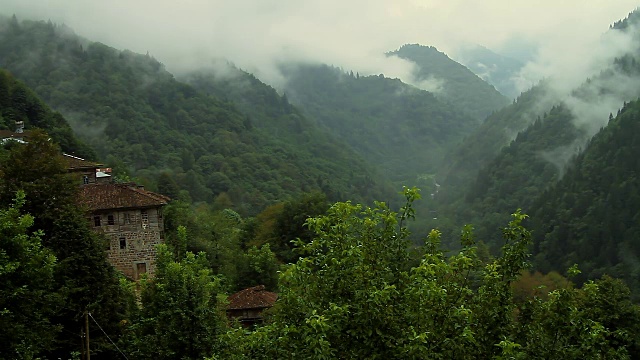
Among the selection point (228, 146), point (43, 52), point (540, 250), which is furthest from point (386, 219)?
point (43, 52)

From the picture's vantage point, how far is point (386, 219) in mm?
13211

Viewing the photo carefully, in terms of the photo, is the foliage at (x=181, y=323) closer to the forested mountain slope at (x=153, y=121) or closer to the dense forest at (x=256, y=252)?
the dense forest at (x=256, y=252)

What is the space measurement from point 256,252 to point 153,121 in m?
99.3

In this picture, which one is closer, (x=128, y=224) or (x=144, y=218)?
(x=128, y=224)

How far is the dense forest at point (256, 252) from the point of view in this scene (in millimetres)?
12469

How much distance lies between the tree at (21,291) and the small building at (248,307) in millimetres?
18716

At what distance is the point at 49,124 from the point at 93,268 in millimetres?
60444

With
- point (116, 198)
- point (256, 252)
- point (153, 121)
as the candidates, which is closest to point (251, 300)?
point (256, 252)

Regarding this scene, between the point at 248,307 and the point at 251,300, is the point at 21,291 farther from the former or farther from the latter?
the point at 251,300

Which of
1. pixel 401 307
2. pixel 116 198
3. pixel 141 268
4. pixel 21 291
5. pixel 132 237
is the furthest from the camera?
pixel 141 268

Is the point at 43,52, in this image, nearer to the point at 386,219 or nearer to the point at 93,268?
the point at 93,268

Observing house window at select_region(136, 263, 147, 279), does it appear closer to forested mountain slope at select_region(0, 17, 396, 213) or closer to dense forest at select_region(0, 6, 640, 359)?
dense forest at select_region(0, 6, 640, 359)

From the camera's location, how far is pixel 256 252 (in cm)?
5244

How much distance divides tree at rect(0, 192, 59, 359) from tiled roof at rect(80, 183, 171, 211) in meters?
21.1
